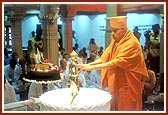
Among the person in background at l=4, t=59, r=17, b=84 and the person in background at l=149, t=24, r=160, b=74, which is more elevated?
the person in background at l=149, t=24, r=160, b=74

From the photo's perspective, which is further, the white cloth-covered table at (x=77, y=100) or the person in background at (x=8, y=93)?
the person in background at (x=8, y=93)

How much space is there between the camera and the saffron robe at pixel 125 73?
82.4 inches

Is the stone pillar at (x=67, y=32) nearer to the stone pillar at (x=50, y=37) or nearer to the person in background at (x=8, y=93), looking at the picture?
the stone pillar at (x=50, y=37)

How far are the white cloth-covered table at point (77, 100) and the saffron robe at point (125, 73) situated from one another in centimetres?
9

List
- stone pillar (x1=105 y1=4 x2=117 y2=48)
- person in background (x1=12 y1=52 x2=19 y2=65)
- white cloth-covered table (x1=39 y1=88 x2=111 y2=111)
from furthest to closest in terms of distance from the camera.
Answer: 1. person in background (x1=12 y1=52 x2=19 y2=65)
2. stone pillar (x1=105 y1=4 x2=117 y2=48)
3. white cloth-covered table (x1=39 y1=88 x2=111 y2=111)

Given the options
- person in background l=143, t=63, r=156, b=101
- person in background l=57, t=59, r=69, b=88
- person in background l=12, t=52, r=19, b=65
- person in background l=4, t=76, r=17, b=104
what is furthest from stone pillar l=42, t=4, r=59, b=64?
person in background l=143, t=63, r=156, b=101

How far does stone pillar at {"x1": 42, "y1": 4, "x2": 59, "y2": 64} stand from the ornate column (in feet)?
0.51

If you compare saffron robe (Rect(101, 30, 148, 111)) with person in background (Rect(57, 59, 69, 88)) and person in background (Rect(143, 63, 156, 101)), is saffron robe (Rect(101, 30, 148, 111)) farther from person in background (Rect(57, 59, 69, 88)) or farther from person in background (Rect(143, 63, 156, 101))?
person in background (Rect(57, 59, 69, 88))

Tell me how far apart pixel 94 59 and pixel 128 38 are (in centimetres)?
27

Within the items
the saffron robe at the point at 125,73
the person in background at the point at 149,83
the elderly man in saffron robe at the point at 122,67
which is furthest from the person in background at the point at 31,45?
the person in background at the point at 149,83

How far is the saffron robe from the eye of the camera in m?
2.09

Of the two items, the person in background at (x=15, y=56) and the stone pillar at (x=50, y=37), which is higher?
the stone pillar at (x=50, y=37)

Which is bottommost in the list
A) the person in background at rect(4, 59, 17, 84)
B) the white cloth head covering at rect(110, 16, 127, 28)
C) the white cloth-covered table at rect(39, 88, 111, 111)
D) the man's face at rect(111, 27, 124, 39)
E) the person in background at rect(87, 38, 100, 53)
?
the white cloth-covered table at rect(39, 88, 111, 111)

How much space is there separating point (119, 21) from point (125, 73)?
324 mm
